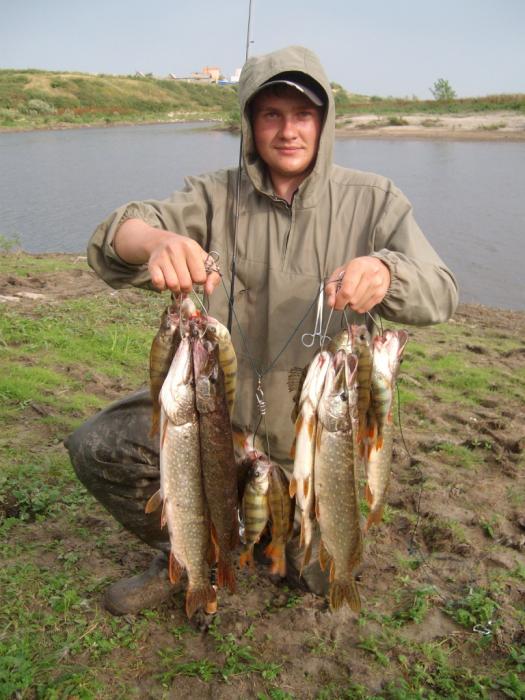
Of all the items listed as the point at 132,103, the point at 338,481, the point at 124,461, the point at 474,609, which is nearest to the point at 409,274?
the point at 338,481

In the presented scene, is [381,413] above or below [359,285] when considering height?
below

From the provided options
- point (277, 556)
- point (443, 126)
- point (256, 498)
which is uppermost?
point (443, 126)

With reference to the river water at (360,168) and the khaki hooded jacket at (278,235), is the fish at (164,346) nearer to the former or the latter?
the khaki hooded jacket at (278,235)

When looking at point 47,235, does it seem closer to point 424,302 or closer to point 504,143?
point 424,302

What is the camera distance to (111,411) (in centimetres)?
347

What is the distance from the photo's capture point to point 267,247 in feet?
11.8

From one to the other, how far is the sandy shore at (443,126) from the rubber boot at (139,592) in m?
36.2

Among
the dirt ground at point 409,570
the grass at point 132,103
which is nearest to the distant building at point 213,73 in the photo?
the grass at point 132,103

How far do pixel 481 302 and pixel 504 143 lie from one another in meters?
26.1

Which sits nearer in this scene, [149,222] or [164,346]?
[164,346]

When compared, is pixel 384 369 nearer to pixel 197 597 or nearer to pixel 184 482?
pixel 184 482

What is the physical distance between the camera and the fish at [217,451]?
2.54 metres

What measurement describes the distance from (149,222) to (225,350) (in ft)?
3.01

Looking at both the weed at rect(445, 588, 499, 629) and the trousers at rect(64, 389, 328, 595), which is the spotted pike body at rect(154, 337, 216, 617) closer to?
the trousers at rect(64, 389, 328, 595)
